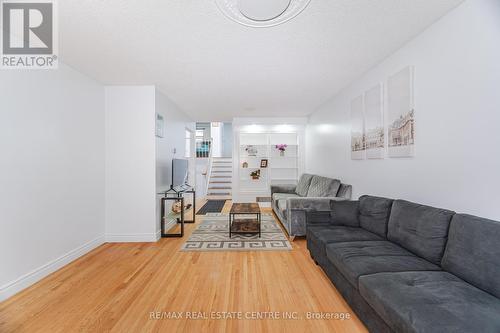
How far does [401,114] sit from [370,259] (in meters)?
1.63

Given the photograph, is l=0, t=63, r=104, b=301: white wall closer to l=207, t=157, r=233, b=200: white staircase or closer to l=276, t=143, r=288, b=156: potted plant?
l=276, t=143, r=288, b=156: potted plant

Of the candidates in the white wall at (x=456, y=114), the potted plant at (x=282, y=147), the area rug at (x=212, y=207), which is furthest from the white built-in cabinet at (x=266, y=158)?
the white wall at (x=456, y=114)

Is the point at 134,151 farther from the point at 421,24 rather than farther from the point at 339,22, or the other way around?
the point at 421,24

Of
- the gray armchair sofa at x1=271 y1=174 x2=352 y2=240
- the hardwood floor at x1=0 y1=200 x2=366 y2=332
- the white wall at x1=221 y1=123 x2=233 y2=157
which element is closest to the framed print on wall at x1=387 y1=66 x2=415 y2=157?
the gray armchair sofa at x1=271 y1=174 x2=352 y2=240

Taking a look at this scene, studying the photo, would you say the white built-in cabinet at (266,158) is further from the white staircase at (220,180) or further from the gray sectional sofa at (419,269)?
the gray sectional sofa at (419,269)

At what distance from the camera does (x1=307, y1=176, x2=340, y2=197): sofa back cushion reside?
396 centimetres

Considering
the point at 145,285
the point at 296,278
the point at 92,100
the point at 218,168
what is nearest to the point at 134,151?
the point at 92,100

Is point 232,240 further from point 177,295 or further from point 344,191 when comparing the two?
point 344,191

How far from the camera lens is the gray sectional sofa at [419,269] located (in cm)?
119

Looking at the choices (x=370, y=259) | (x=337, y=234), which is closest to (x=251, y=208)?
(x=337, y=234)

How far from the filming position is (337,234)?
8.29 ft

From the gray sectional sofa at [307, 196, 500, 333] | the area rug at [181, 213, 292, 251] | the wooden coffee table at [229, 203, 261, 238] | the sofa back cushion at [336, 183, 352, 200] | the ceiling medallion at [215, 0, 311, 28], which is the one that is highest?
the ceiling medallion at [215, 0, 311, 28]

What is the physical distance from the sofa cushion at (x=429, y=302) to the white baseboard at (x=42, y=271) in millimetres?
3144

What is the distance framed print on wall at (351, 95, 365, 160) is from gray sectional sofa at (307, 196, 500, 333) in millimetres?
1090
